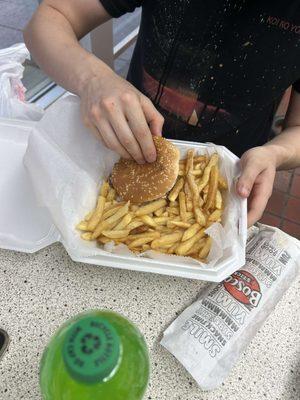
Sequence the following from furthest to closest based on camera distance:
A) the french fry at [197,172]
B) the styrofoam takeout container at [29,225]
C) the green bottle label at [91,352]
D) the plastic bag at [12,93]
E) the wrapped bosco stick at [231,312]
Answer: the plastic bag at [12,93], the french fry at [197,172], the styrofoam takeout container at [29,225], the wrapped bosco stick at [231,312], the green bottle label at [91,352]

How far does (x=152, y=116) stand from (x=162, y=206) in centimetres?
24

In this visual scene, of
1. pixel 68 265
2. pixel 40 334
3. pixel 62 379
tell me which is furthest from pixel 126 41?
pixel 62 379

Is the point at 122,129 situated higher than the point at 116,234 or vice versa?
the point at 122,129

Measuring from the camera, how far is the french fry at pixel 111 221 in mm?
809

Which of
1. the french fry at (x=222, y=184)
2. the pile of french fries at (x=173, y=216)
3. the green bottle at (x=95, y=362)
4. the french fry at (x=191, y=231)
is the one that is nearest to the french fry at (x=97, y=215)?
the pile of french fries at (x=173, y=216)

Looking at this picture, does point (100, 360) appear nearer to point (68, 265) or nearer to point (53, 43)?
point (68, 265)

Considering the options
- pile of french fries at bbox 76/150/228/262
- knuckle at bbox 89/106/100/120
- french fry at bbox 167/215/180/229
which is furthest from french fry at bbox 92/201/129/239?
knuckle at bbox 89/106/100/120

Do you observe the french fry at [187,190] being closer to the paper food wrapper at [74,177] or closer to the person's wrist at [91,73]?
the paper food wrapper at [74,177]

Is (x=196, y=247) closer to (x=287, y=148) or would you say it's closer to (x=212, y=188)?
(x=212, y=188)

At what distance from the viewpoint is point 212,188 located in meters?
0.91

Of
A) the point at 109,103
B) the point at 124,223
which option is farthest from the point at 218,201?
the point at 109,103

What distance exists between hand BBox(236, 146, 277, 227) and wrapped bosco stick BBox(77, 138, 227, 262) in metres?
0.08

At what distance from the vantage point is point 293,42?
90cm

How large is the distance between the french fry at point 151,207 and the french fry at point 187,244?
0.13 metres
